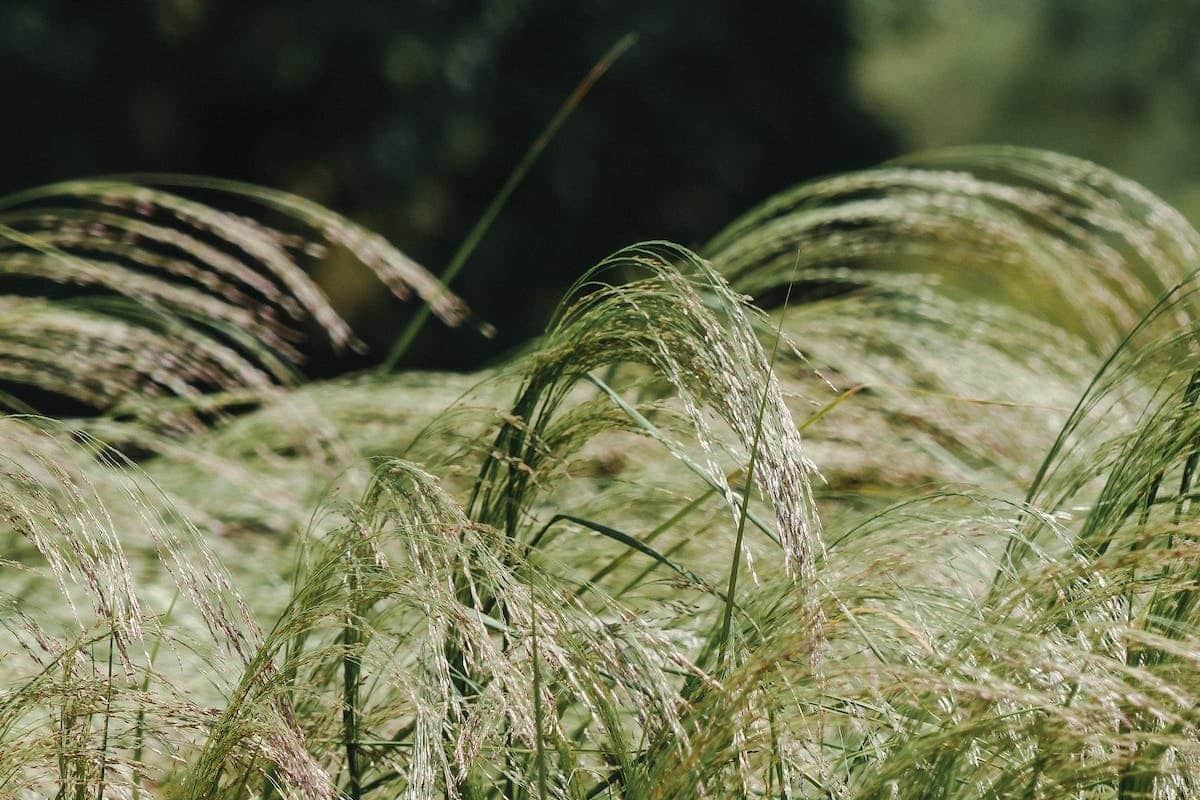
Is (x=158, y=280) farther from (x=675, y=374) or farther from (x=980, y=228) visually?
(x=980, y=228)

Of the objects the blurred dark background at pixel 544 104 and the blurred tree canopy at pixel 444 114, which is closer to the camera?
the blurred tree canopy at pixel 444 114

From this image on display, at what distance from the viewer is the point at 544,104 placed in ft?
22.6

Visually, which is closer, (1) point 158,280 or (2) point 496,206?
(2) point 496,206

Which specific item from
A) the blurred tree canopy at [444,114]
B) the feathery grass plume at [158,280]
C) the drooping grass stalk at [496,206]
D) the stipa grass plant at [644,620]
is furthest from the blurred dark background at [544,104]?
the stipa grass plant at [644,620]

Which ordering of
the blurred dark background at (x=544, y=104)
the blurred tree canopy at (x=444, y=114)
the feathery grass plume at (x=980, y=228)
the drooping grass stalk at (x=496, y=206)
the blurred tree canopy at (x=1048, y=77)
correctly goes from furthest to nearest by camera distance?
the blurred tree canopy at (x=1048, y=77) < the blurred dark background at (x=544, y=104) < the blurred tree canopy at (x=444, y=114) < the feathery grass plume at (x=980, y=228) < the drooping grass stalk at (x=496, y=206)

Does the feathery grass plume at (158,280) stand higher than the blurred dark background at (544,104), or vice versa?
the blurred dark background at (544,104)

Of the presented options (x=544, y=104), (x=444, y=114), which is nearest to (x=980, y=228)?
(x=444, y=114)

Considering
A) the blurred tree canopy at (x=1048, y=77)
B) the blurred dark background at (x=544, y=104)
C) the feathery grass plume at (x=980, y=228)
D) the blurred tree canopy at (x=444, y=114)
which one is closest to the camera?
the feathery grass plume at (x=980, y=228)

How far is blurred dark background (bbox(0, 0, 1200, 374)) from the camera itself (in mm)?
6082

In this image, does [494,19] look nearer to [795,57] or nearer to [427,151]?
[427,151]

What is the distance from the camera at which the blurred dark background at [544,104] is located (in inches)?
239

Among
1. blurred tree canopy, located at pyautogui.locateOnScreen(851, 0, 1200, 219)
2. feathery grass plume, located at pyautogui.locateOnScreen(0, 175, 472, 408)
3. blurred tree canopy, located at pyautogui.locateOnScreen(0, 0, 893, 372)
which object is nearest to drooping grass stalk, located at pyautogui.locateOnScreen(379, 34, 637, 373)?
feathery grass plume, located at pyautogui.locateOnScreen(0, 175, 472, 408)

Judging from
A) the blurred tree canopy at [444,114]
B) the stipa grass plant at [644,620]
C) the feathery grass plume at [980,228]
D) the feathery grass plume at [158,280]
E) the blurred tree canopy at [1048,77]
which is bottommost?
the stipa grass plant at [644,620]

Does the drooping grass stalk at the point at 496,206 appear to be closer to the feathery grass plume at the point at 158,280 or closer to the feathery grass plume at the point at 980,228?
the feathery grass plume at the point at 158,280
